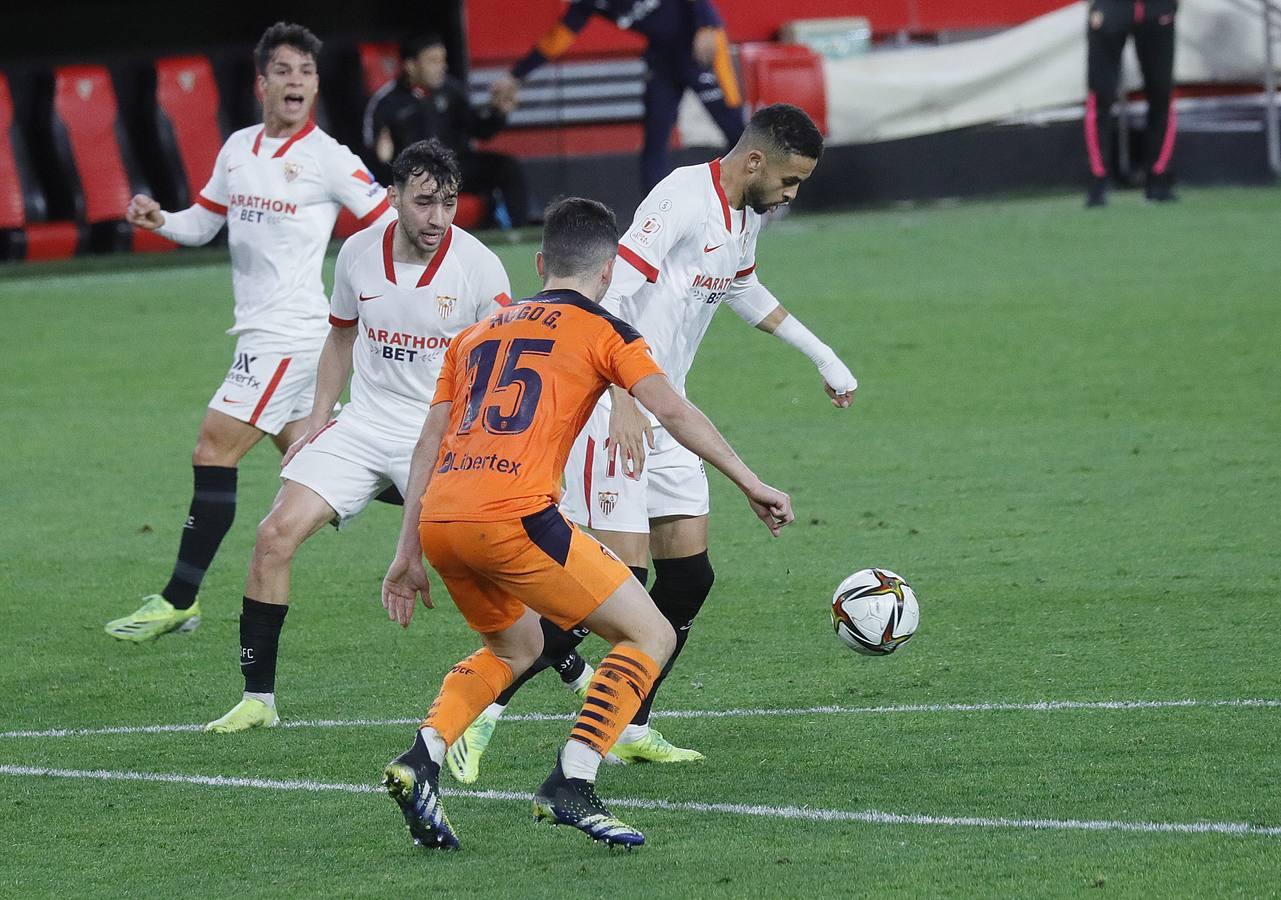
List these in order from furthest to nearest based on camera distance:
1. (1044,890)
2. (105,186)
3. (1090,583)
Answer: (105,186), (1090,583), (1044,890)

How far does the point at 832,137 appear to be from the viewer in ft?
68.0

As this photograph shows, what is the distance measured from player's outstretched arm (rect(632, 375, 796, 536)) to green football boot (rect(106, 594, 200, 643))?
339cm

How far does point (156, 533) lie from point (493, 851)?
198 inches

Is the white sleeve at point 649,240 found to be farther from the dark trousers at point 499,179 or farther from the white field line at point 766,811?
the dark trousers at point 499,179

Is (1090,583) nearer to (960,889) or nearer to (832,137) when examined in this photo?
(960,889)

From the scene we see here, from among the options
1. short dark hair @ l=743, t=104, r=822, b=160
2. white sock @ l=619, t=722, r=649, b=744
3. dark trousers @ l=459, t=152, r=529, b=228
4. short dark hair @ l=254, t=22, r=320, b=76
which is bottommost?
dark trousers @ l=459, t=152, r=529, b=228

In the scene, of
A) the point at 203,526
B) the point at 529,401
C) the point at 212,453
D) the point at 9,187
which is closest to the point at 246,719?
the point at 203,526

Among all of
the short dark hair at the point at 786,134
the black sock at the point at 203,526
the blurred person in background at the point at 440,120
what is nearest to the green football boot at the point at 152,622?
the black sock at the point at 203,526

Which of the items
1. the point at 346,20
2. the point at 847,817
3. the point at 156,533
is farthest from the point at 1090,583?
the point at 346,20

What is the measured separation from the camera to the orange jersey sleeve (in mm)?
5039

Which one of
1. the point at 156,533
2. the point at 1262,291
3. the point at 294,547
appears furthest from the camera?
the point at 1262,291

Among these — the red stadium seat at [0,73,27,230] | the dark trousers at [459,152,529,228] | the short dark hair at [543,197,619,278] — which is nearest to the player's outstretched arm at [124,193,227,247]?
the short dark hair at [543,197,619,278]

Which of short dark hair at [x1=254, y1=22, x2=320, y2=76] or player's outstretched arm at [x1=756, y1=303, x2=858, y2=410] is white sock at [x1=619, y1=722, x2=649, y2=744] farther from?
short dark hair at [x1=254, y1=22, x2=320, y2=76]

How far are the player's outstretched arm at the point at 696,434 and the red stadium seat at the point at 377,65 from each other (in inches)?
621
